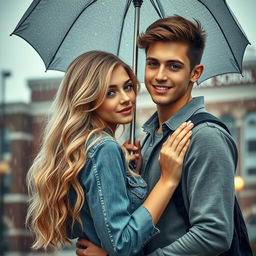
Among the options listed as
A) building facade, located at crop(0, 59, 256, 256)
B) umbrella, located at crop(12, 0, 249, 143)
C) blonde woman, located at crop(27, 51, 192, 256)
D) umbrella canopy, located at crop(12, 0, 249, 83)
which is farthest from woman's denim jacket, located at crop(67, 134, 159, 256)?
building facade, located at crop(0, 59, 256, 256)

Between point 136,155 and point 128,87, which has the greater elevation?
point 128,87

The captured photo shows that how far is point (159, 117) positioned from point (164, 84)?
0.77ft

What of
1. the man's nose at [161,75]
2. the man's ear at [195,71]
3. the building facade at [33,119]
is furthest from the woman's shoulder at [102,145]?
the building facade at [33,119]

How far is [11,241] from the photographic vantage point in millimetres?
33625

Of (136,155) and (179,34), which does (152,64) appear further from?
(136,155)

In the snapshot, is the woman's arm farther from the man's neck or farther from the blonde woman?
the man's neck

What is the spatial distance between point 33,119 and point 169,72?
3254cm

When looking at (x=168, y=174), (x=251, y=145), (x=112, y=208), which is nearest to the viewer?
(x=112, y=208)

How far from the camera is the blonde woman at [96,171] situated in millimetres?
2871

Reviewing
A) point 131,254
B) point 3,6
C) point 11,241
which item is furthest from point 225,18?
point 3,6

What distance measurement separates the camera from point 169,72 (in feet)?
10.5

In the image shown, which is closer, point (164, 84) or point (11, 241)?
point (164, 84)

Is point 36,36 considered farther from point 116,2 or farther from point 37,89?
point 37,89


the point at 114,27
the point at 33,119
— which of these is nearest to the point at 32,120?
the point at 33,119
